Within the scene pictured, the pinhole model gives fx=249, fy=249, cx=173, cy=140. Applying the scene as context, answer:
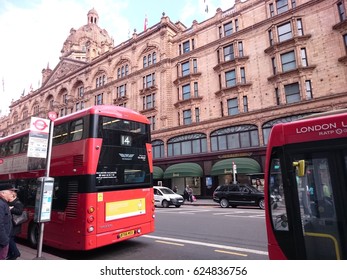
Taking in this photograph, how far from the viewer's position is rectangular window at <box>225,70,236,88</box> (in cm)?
2628

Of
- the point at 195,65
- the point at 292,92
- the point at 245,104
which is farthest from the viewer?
the point at 195,65

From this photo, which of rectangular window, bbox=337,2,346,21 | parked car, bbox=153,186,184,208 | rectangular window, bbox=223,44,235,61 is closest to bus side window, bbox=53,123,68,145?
parked car, bbox=153,186,184,208

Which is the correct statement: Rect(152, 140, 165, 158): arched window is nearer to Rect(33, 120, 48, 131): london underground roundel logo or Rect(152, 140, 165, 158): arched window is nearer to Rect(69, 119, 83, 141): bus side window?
Rect(69, 119, 83, 141): bus side window

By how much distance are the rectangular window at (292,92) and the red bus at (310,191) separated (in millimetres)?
20102

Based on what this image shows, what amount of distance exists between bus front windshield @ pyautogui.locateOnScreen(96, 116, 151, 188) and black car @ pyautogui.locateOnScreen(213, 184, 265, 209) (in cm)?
→ 1168

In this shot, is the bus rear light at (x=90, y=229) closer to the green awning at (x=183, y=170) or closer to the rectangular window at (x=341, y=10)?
the green awning at (x=183, y=170)

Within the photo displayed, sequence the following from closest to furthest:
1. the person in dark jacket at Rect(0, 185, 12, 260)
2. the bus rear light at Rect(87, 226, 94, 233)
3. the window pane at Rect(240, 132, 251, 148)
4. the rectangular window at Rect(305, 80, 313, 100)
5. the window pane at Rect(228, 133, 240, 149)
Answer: the person in dark jacket at Rect(0, 185, 12, 260) → the bus rear light at Rect(87, 226, 94, 233) → the rectangular window at Rect(305, 80, 313, 100) → the window pane at Rect(240, 132, 251, 148) → the window pane at Rect(228, 133, 240, 149)

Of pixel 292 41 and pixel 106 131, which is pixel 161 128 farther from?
pixel 106 131

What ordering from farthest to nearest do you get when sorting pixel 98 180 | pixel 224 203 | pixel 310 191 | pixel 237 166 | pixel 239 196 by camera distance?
pixel 237 166
pixel 224 203
pixel 239 196
pixel 98 180
pixel 310 191

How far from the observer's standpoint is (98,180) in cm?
639

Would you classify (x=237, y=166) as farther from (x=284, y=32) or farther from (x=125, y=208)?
(x=125, y=208)

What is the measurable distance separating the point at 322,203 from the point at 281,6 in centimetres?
2655

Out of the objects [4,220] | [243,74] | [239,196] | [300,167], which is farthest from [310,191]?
[243,74]

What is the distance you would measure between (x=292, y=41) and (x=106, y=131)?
2223cm
